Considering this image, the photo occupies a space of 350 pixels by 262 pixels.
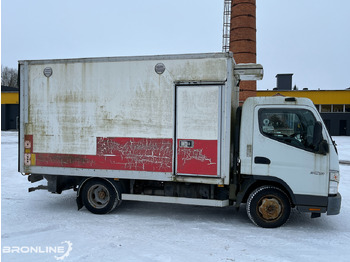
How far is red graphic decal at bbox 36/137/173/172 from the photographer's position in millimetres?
5996

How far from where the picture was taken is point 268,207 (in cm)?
583

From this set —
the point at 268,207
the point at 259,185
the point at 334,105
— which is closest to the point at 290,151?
the point at 259,185

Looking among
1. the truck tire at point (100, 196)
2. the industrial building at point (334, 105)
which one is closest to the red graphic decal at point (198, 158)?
the truck tire at point (100, 196)

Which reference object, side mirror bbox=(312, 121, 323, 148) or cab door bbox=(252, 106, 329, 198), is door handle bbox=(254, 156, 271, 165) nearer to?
cab door bbox=(252, 106, 329, 198)

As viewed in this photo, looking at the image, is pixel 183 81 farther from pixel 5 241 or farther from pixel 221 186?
pixel 5 241

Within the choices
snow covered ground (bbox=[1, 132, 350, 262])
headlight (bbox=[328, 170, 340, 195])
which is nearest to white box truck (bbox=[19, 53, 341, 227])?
headlight (bbox=[328, 170, 340, 195])

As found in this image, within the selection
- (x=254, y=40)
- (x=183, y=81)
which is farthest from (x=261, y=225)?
(x=254, y=40)

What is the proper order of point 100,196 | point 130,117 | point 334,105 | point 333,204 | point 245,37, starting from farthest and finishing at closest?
point 334,105 < point 245,37 < point 100,196 < point 130,117 < point 333,204

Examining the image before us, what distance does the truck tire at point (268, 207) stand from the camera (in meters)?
5.79

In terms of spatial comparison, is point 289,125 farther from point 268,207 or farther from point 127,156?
point 127,156

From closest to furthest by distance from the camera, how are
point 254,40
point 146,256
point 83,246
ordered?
point 146,256 < point 83,246 < point 254,40

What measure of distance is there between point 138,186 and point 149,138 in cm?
115

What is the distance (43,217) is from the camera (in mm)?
6363

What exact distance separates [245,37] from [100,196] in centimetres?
1601
